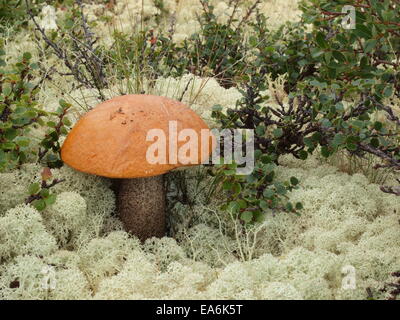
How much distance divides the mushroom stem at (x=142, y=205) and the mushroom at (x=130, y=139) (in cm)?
2

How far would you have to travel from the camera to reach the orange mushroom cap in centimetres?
214

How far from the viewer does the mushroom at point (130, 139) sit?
7.02 ft

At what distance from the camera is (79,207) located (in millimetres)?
2393

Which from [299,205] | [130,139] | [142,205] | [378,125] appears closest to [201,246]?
[142,205]

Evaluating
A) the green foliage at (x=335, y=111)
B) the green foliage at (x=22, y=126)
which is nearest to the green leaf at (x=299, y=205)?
the green foliage at (x=335, y=111)

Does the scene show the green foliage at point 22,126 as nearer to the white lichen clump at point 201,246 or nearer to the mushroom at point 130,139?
the white lichen clump at point 201,246

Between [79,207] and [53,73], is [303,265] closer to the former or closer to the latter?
[79,207]

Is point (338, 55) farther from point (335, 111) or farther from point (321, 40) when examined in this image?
point (335, 111)

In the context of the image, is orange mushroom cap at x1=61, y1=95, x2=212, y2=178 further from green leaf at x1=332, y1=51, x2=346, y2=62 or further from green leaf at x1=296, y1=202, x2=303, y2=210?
green leaf at x1=332, y1=51, x2=346, y2=62

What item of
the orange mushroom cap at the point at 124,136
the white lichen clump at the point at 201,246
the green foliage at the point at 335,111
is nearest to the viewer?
the white lichen clump at the point at 201,246

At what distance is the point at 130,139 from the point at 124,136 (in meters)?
0.03

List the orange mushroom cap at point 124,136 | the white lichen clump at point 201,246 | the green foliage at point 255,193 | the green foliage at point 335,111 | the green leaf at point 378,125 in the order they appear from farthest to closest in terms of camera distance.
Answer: the green leaf at point 378,125 → the green foliage at point 255,193 → the green foliage at point 335,111 → the orange mushroom cap at point 124,136 → the white lichen clump at point 201,246
